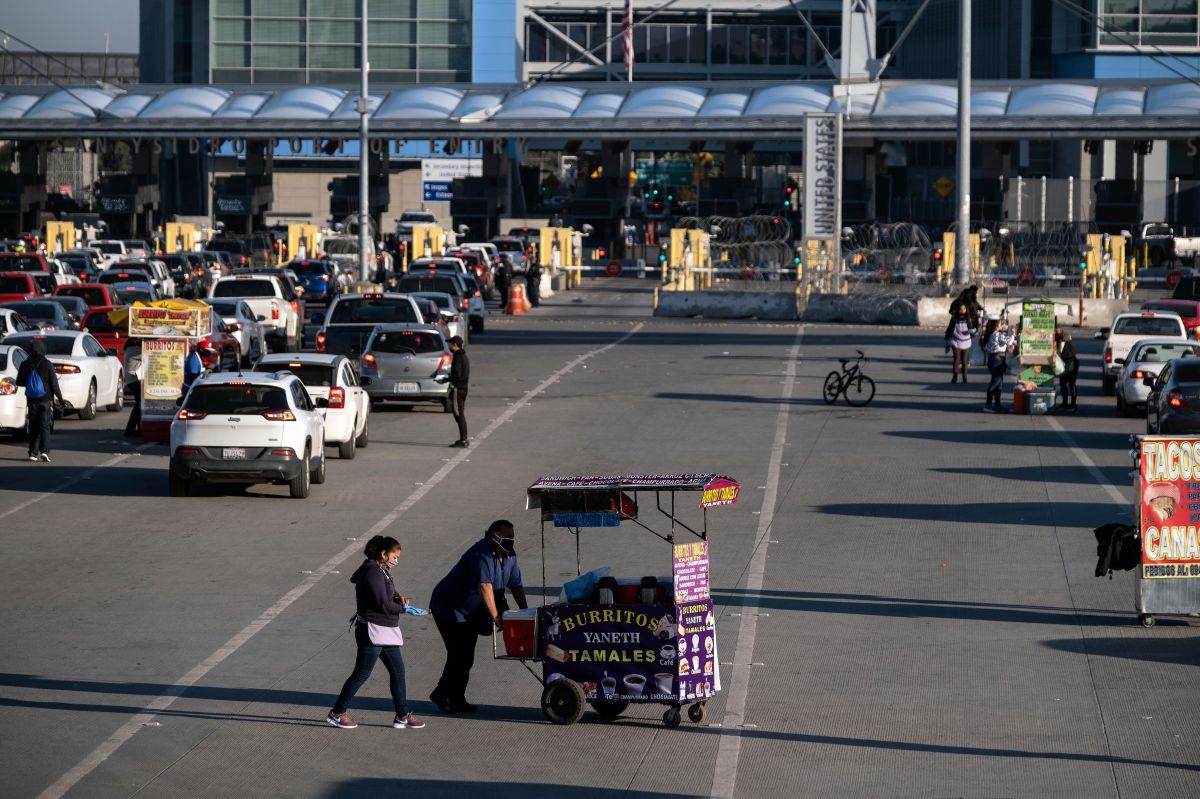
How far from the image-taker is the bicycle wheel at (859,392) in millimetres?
33562

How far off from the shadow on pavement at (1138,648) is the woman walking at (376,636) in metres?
5.33

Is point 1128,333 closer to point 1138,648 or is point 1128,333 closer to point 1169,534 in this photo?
point 1169,534

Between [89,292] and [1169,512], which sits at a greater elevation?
[89,292]

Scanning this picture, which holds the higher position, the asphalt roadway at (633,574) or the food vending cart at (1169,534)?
the food vending cart at (1169,534)

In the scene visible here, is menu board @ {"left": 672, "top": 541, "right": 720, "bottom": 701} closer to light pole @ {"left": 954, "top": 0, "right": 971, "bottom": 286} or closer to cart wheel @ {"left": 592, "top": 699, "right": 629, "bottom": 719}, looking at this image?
cart wheel @ {"left": 592, "top": 699, "right": 629, "bottom": 719}

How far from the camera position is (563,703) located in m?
12.3

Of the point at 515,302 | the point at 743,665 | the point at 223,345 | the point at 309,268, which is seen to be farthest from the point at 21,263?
the point at 743,665

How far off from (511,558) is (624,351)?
107 ft

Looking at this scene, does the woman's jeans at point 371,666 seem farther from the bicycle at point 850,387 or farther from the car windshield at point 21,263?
the car windshield at point 21,263

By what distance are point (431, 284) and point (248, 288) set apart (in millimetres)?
6045

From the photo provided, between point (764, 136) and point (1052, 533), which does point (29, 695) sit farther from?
point (764, 136)

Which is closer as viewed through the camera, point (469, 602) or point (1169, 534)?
point (469, 602)

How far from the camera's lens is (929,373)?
40375mm

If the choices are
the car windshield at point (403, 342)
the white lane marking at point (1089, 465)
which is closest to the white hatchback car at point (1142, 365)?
the white lane marking at point (1089, 465)
